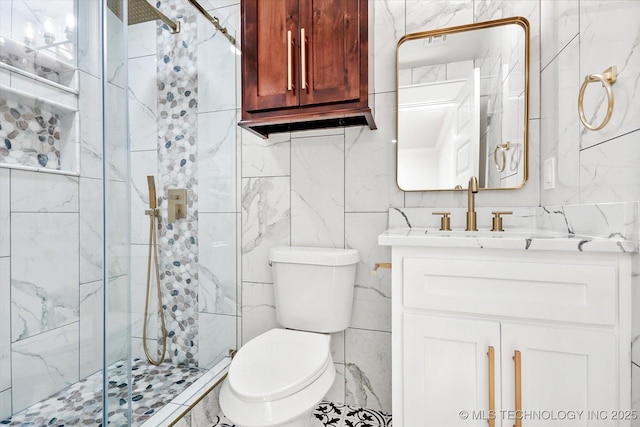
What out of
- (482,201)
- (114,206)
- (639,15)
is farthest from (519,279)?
(114,206)

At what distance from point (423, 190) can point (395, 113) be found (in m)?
0.38

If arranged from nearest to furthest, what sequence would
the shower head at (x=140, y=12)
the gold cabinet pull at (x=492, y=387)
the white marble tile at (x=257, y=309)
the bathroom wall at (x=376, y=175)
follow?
1. the gold cabinet pull at (x=492, y=387)
2. the shower head at (x=140, y=12)
3. the bathroom wall at (x=376, y=175)
4. the white marble tile at (x=257, y=309)

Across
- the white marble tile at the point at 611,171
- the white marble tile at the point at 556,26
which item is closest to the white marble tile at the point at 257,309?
the white marble tile at the point at 611,171

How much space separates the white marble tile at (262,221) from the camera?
1680 mm

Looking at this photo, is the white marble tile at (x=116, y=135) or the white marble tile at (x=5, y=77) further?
the white marble tile at (x=5, y=77)

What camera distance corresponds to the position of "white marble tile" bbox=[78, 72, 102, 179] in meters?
1.57

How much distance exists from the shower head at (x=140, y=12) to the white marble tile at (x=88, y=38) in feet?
1.01

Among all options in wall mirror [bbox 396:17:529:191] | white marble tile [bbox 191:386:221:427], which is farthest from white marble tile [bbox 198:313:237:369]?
wall mirror [bbox 396:17:529:191]

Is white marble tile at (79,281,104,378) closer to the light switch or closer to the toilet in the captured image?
the toilet

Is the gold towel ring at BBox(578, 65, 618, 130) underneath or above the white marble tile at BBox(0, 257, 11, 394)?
above

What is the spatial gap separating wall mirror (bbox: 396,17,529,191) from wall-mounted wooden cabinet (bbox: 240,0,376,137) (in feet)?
A: 0.85

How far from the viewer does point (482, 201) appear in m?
1.44

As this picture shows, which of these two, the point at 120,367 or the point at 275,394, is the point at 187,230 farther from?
the point at 275,394

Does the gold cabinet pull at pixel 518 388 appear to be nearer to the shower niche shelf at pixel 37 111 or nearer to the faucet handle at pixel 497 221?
the faucet handle at pixel 497 221
